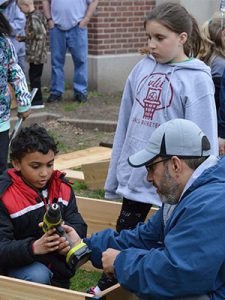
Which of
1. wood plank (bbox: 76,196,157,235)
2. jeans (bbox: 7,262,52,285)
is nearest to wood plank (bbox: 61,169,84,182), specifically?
wood plank (bbox: 76,196,157,235)

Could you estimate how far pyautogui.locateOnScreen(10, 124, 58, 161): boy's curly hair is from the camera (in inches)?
171

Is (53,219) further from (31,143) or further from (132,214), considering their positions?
(132,214)

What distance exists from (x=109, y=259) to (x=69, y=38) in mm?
8389

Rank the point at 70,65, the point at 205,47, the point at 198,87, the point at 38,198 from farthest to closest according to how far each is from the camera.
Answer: the point at 70,65 → the point at 205,47 → the point at 198,87 → the point at 38,198

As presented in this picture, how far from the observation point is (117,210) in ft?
18.4

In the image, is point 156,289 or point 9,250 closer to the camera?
point 156,289

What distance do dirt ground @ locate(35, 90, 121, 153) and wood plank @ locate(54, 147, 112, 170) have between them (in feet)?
1.46

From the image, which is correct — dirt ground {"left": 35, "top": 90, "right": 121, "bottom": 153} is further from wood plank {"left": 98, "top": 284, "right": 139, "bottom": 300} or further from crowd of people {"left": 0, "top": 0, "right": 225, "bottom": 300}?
wood plank {"left": 98, "top": 284, "right": 139, "bottom": 300}

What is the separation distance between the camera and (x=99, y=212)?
571 cm

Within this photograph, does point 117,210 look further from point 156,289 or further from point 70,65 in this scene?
point 70,65

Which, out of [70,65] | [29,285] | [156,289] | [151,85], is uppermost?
[151,85]

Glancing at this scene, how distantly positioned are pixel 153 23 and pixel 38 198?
122cm

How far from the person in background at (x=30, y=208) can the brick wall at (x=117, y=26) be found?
27.1ft

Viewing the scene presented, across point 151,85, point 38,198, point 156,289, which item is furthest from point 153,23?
point 156,289
